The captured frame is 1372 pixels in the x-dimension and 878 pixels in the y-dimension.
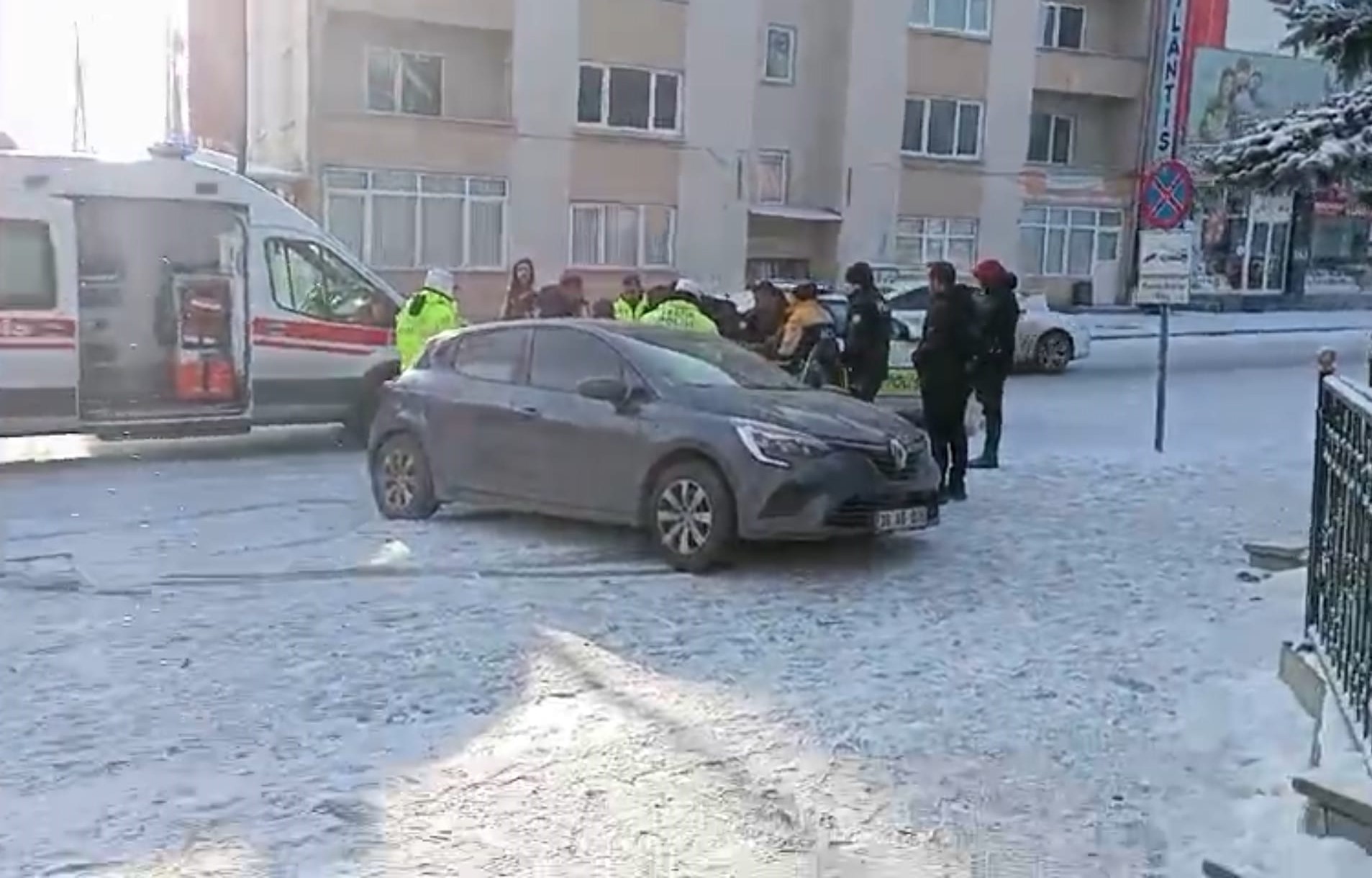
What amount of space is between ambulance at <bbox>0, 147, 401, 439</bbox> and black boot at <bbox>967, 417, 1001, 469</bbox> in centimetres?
554

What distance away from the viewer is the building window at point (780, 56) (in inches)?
1421

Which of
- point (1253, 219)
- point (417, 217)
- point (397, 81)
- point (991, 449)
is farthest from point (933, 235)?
point (991, 449)

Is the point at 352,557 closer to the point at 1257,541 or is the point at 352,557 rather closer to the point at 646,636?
the point at 646,636

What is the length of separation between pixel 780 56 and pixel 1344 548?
31.7m

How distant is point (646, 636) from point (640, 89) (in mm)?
26663

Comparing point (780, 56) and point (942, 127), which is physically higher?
point (780, 56)

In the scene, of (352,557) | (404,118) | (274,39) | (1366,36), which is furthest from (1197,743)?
(274,39)

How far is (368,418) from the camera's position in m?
14.9

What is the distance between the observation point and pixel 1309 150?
11.2 meters

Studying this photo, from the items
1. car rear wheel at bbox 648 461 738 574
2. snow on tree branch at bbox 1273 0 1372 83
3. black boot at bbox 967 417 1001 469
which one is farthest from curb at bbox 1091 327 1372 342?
car rear wheel at bbox 648 461 738 574

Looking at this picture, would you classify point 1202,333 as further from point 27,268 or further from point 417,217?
point 27,268

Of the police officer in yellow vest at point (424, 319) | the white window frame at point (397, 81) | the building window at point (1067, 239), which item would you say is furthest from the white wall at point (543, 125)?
the police officer in yellow vest at point (424, 319)

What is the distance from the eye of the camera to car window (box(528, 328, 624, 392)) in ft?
33.0

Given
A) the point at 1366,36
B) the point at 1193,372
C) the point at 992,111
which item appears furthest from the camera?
the point at 992,111
